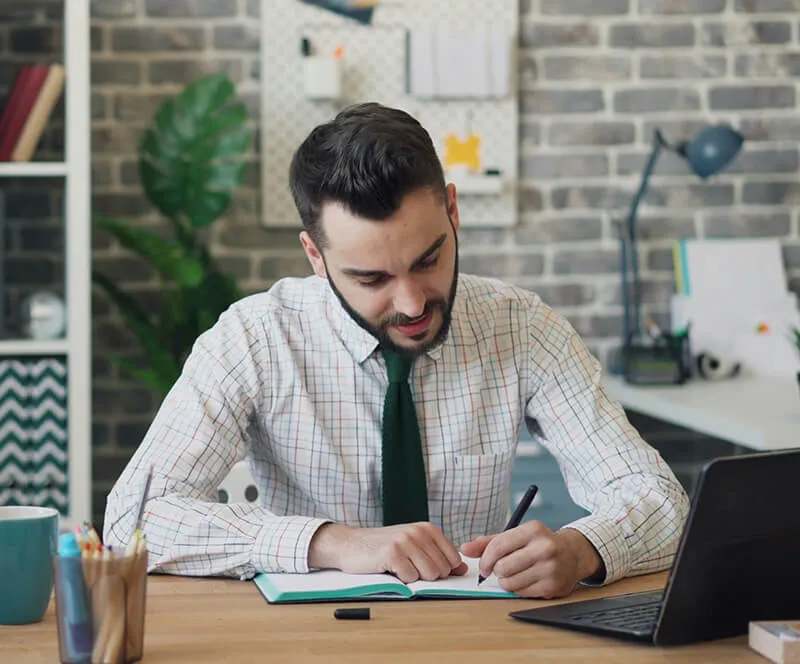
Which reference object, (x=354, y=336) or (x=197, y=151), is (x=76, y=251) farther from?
(x=354, y=336)

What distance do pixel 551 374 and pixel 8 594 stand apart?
94 centimetres

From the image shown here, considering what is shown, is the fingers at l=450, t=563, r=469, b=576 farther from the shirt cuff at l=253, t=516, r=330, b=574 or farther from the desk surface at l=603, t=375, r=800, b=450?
the desk surface at l=603, t=375, r=800, b=450

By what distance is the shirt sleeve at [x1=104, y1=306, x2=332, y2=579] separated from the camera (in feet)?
5.17

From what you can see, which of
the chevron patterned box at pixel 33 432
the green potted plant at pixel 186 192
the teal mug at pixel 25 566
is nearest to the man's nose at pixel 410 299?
the teal mug at pixel 25 566

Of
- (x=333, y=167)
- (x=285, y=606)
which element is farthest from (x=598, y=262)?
(x=285, y=606)

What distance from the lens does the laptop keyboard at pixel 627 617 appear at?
4.24ft

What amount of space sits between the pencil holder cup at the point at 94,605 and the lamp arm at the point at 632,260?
2590 mm

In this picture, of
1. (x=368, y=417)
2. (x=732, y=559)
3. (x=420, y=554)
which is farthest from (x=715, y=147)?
(x=732, y=559)

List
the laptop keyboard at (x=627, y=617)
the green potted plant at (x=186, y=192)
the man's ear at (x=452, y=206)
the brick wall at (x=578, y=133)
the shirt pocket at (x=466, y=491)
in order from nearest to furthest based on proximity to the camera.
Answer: the laptop keyboard at (x=627, y=617) → the man's ear at (x=452, y=206) → the shirt pocket at (x=466, y=491) → the green potted plant at (x=186, y=192) → the brick wall at (x=578, y=133)

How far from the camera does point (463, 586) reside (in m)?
1.48

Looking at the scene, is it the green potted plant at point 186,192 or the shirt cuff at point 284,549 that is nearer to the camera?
the shirt cuff at point 284,549

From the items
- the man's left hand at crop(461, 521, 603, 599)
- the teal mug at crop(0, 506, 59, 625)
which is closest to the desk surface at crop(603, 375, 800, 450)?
the man's left hand at crop(461, 521, 603, 599)

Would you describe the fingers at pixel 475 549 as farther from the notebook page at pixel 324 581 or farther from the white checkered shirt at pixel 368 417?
the white checkered shirt at pixel 368 417

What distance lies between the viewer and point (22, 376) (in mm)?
3127
